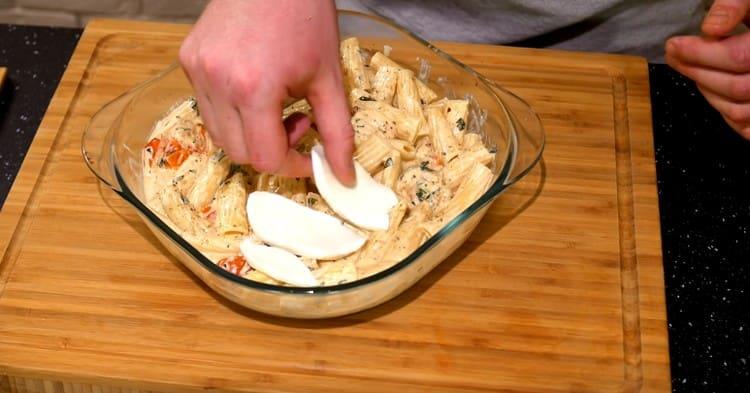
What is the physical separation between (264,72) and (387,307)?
31 centimetres

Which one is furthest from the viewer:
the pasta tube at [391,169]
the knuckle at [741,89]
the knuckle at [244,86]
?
the knuckle at [741,89]

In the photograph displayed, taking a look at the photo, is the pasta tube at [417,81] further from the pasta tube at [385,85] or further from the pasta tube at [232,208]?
the pasta tube at [232,208]

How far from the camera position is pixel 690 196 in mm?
1139

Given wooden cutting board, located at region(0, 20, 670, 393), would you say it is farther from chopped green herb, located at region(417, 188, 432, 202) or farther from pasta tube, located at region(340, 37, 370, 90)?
pasta tube, located at region(340, 37, 370, 90)

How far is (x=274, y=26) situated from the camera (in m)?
0.82

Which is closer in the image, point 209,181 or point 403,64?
point 209,181

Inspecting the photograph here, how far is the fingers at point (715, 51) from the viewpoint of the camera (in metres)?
1.07

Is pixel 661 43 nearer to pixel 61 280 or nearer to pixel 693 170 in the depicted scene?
pixel 693 170

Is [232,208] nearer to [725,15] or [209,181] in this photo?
[209,181]

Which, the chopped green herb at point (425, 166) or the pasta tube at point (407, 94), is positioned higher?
the pasta tube at point (407, 94)

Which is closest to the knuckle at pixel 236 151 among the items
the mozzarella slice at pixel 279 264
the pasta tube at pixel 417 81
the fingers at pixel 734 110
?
the mozzarella slice at pixel 279 264

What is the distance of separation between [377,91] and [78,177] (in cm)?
39

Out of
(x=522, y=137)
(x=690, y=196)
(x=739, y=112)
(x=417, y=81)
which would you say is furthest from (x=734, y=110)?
(x=417, y=81)

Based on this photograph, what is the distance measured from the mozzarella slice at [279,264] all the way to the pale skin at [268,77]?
0.08m
